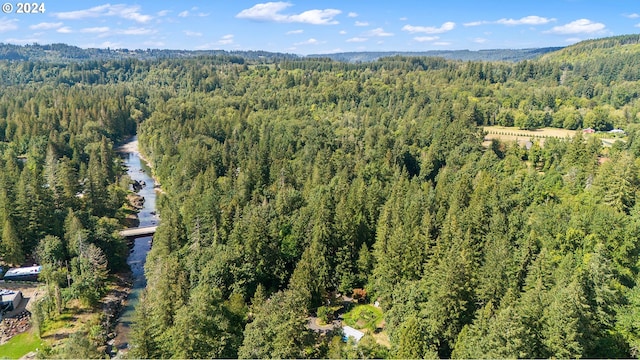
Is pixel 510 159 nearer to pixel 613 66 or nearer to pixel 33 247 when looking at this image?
pixel 33 247

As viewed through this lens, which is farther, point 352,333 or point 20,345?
point 20,345

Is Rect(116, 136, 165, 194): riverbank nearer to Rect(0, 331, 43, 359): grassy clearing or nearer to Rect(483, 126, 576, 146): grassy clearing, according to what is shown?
Rect(0, 331, 43, 359): grassy clearing

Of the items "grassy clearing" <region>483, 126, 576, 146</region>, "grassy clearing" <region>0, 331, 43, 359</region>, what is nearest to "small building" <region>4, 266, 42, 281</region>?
"grassy clearing" <region>0, 331, 43, 359</region>

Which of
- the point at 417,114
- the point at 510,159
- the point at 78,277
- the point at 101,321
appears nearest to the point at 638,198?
the point at 510,159

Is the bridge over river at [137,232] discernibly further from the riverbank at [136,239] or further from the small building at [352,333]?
the small building at [352,333]

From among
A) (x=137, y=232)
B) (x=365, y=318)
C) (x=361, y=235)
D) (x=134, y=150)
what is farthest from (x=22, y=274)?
(x=134, y=150)

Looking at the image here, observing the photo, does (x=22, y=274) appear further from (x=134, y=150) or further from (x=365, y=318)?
(x=134, y=150)
